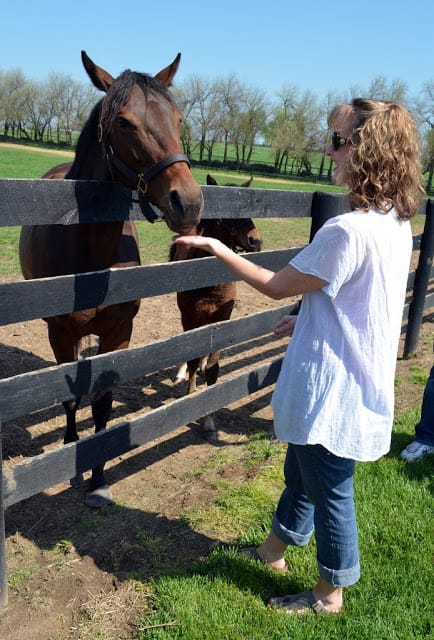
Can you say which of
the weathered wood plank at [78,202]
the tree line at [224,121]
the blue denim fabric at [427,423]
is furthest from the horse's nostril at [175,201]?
the tree line at [224,121]

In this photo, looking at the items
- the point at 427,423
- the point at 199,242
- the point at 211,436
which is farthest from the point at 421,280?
the point at 199,242

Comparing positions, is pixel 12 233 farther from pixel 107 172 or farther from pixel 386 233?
pixel 386 233

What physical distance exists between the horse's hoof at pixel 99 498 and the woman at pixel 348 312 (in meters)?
1.63

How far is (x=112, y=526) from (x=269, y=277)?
1981 millimetres

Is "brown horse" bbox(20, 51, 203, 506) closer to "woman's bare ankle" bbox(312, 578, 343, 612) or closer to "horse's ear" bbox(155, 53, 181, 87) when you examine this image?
"horse's ear" bbox(155, 53, 181, 87)

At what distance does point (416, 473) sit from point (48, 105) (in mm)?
94724

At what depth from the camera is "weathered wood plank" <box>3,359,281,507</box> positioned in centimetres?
253

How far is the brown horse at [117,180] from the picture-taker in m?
2.68

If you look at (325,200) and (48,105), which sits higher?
(48,105)

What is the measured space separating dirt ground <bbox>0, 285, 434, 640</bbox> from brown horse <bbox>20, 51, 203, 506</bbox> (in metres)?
0.27

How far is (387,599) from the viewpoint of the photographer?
262cm

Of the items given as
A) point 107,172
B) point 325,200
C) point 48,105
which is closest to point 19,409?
point 107,172

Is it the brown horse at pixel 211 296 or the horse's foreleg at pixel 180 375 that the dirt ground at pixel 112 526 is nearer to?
the horse's foreleg at pixel 180 375

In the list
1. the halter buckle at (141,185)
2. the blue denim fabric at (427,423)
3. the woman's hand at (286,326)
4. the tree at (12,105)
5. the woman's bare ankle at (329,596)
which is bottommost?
the woman's bare ankle at (329,596)
